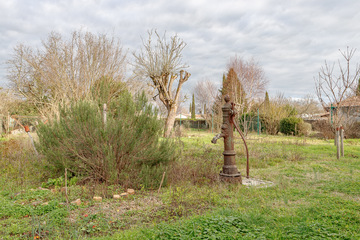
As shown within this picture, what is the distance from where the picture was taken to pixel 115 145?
14.8 ft

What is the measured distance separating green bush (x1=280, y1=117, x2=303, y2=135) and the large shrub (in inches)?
545

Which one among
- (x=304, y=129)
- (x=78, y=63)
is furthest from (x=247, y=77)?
(x=78, y=63)

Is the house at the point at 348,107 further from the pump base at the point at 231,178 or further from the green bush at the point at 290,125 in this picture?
the pump base at the point at 231,178

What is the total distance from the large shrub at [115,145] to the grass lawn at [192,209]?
0.33 m

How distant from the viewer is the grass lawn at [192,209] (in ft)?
8.65

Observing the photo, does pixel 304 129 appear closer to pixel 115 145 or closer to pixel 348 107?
pixel 348 107

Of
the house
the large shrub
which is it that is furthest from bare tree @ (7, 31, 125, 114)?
the house

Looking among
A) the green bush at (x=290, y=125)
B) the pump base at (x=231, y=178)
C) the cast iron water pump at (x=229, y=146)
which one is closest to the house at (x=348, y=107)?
the green bush at (x=290, y=125)

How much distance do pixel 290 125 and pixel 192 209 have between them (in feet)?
51.8

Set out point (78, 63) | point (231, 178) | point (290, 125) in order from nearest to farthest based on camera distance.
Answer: point (231, 178) < point (78, 63) < point (290, 125)

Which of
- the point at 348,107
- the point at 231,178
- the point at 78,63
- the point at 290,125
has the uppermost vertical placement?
the point at 78,63

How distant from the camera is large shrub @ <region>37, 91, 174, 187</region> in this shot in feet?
14.9

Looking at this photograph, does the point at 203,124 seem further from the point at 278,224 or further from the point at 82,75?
the point at 278,224

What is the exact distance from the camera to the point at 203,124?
2877cm
